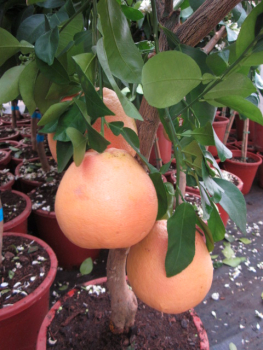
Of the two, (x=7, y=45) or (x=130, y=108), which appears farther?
(x=7, y=45)

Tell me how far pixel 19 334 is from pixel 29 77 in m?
Answer: 0.87

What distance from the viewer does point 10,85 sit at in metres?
0.40

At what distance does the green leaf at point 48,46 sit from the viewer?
0.35 metres

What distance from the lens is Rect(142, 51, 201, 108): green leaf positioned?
0.30 m

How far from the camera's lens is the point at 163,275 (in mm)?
439

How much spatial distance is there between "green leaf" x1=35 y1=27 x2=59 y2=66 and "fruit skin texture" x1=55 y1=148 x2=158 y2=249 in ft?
0.42

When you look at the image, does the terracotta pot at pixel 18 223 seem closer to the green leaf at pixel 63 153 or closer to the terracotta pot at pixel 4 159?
the terracotta pot at pixel 4 159

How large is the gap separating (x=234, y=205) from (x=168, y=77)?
0.22 m

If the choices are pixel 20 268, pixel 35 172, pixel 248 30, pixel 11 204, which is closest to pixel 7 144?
pixel 35 172

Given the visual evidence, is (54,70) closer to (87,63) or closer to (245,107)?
(87,63)

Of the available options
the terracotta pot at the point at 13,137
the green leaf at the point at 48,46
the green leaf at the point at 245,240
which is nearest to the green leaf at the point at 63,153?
the green leaf at the point at 48,46

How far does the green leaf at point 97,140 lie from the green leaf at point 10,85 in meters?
0.16

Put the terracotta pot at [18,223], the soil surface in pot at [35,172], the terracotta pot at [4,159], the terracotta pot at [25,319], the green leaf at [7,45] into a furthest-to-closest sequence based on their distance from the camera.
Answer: the terracotta pot at [4,159] → the soil surface in pot at [35,172] → the terracotta pot at [18,223] → the terracotta pot at [25,319] → the green leaf at [7,45]

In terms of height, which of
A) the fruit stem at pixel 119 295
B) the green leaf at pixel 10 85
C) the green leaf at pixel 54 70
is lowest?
the fruit stem at pixel 119 295
